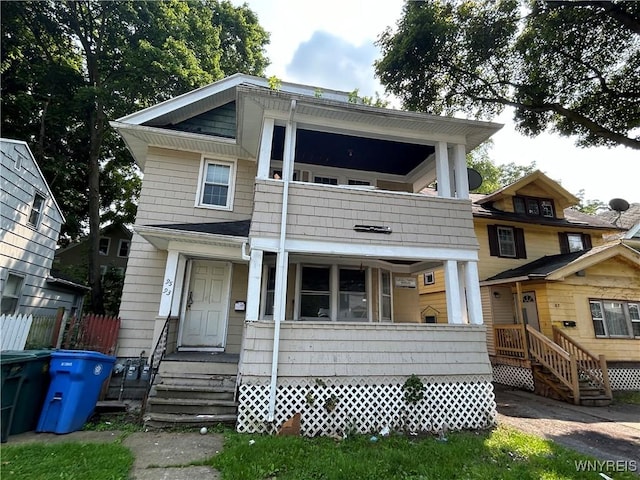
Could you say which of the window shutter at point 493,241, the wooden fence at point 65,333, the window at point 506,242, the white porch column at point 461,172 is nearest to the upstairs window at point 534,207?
the window at point 506,242

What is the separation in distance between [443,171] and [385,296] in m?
3.67

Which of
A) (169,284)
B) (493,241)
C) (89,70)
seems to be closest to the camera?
(169,284)

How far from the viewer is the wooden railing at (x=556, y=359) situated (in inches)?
361

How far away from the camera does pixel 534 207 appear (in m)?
15.2

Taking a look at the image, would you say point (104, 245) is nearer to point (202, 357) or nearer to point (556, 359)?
point (202, 357)

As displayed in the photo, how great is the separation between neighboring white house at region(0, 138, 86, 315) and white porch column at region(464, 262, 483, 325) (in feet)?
35.4

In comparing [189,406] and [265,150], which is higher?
[265,150]

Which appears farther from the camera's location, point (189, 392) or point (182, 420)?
point (189, 392)

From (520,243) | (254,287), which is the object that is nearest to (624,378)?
(520,243)

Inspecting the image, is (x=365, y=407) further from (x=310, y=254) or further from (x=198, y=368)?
(x=310, y=254)

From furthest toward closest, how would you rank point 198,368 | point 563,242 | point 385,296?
point 563,242, point 385,296, point 198,368

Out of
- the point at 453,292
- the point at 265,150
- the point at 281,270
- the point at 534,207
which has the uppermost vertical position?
the point at 534,207

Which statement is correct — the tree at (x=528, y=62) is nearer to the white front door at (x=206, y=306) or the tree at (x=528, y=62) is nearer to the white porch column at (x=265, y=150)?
the white porch column at (x=265, y=150)

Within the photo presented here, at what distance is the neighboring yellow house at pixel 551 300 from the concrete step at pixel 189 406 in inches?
370
